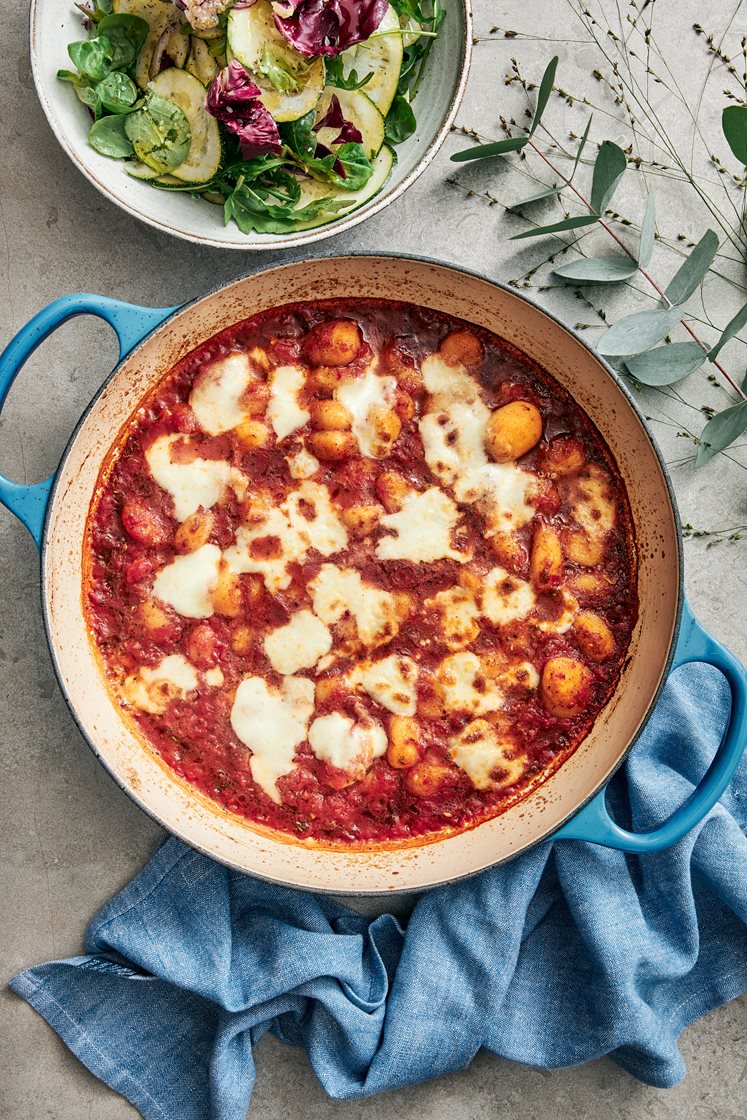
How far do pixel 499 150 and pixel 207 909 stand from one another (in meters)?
2.32

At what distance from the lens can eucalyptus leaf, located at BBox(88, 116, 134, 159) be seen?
2461 millimetres

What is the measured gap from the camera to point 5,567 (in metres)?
2.78

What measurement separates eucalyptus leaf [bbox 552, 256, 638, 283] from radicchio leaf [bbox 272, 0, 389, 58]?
0.81 meters

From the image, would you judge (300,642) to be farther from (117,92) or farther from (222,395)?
(117,92)

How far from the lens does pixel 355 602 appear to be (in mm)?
2592

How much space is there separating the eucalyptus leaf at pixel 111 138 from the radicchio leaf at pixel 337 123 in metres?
0.52

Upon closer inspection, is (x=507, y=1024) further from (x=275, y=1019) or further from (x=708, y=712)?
(x=708, y=712)

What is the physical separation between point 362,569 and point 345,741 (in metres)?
0.48

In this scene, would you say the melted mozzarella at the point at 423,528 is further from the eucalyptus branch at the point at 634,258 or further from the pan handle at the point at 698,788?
the eucalyptus branch at the point at 634,258

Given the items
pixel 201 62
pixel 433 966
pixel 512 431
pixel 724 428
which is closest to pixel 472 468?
pixel 512 431

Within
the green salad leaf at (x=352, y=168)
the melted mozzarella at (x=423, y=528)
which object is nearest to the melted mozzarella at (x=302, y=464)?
the melted mozzarella at (x=423, y=528)

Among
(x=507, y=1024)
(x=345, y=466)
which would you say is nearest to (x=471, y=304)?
(x=345, y=466)

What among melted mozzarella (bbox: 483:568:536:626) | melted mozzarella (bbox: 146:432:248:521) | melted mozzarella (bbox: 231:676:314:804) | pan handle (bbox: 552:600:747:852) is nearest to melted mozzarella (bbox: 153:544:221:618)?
melted mozzarella (bbox: 146:432:248:521)

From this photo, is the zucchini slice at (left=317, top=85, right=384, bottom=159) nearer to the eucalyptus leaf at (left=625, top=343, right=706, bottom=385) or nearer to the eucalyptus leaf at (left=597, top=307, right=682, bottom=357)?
the eucalyptus leaf at (left=597, top=307, right=682, bottom=357)
